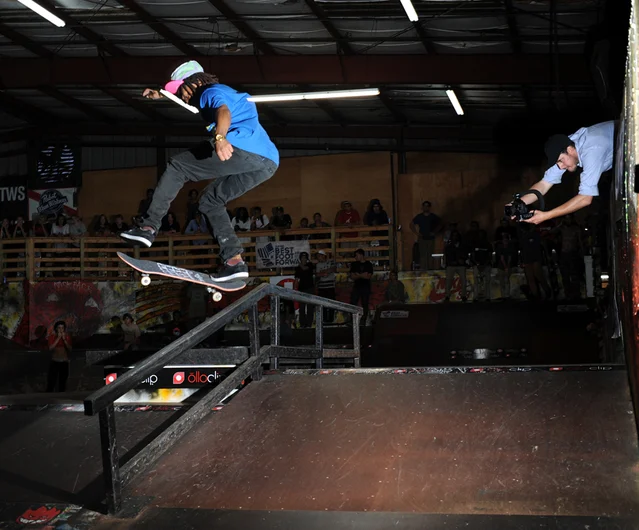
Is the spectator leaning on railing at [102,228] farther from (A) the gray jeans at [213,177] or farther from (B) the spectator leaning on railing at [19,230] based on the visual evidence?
(A) the gray jeans at [213,177]

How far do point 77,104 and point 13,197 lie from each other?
14.8ft

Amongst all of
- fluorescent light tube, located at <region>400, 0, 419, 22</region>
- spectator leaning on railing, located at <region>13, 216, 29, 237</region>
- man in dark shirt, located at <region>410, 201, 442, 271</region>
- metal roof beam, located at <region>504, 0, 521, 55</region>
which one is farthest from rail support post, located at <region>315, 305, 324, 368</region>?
spectator leaning on railing, located at <region>13, 216, 29, 237</region>

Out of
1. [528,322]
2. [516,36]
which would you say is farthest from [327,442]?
[516,36]

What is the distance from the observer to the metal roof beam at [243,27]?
14.0 meters

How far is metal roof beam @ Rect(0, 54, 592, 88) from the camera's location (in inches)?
585

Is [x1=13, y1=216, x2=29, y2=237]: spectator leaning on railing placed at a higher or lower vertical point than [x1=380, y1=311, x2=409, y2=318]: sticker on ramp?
higher

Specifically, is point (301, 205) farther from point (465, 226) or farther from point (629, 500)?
point (629, 500)

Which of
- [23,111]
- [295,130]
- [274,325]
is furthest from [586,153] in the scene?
[23,111]

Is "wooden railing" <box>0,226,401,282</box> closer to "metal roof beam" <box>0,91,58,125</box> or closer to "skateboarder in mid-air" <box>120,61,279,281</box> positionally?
"metal roof beam" <box>0,91,58,125</box>

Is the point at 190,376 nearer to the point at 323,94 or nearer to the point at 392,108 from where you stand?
the point at 323,94

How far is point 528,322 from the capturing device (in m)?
13.0

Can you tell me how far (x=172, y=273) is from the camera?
17.9ft

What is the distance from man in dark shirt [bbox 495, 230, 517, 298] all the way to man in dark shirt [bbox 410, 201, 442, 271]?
192 cm

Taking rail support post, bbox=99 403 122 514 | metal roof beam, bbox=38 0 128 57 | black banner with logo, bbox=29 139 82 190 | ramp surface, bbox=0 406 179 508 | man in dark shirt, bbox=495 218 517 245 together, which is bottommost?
ramp surface, bbox=0 406 179 508
